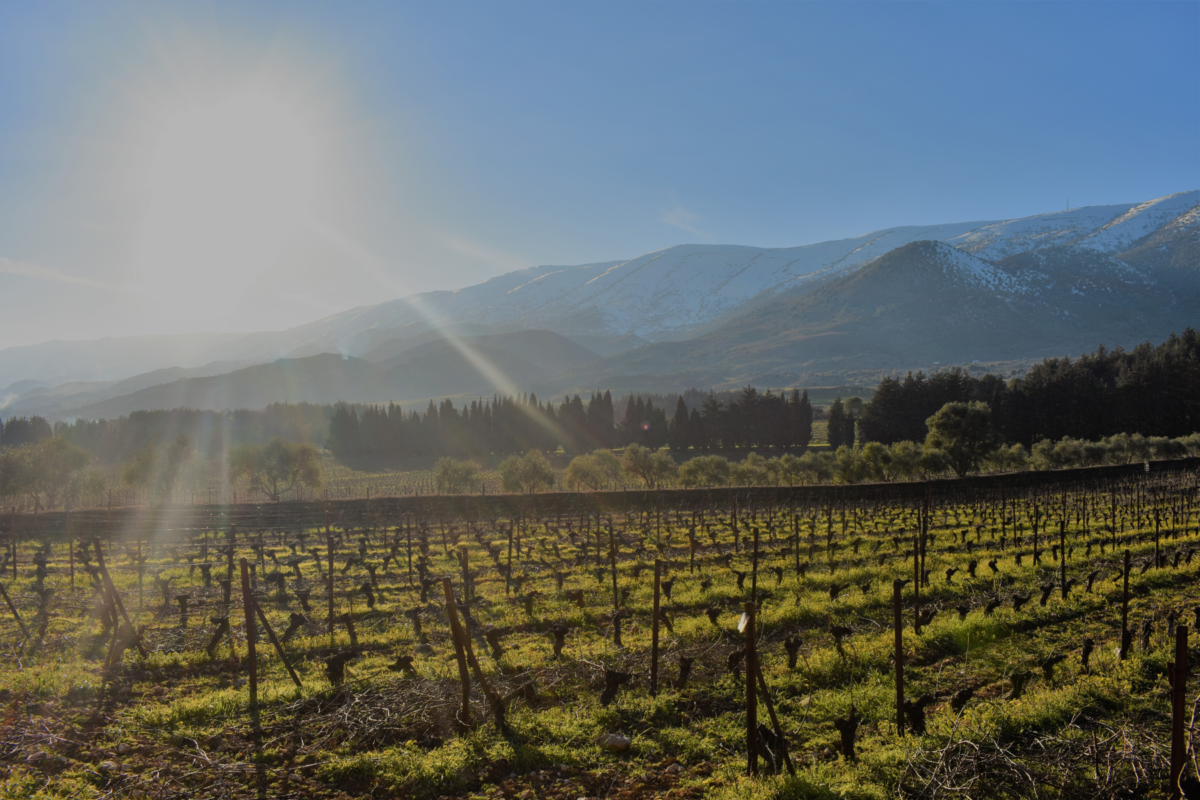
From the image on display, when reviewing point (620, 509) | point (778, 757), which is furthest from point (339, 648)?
point (620, 509)

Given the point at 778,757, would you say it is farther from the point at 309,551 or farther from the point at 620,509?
the point at 620,509

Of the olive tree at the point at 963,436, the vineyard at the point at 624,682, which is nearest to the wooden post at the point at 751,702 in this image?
the vineyard at the point at 624,682

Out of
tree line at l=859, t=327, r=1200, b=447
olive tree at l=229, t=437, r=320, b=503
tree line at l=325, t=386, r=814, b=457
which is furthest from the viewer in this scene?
tree line at l=325, t=386, r=814, b=457

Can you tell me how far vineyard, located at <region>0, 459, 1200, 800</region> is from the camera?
22.3 ft

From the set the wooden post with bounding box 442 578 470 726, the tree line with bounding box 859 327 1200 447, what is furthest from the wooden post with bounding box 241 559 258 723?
the tree line with bounding box 859 327 1200 447

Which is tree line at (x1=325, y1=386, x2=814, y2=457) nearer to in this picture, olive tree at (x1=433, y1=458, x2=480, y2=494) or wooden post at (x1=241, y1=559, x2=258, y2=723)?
olive tree at (x1=433, y1=458, x2=480, y2=494)

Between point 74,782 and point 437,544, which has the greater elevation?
point 74,782

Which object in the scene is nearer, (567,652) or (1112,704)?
(1112,704)

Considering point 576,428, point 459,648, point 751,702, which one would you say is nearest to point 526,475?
point 576,428

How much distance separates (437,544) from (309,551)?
17.4 ft

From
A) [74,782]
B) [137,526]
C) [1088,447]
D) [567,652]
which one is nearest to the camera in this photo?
[74,782]

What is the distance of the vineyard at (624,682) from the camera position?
22.3ft

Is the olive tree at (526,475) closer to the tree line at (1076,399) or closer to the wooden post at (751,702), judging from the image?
the tree line at (1076,399)

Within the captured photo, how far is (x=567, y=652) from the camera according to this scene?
11.4m
